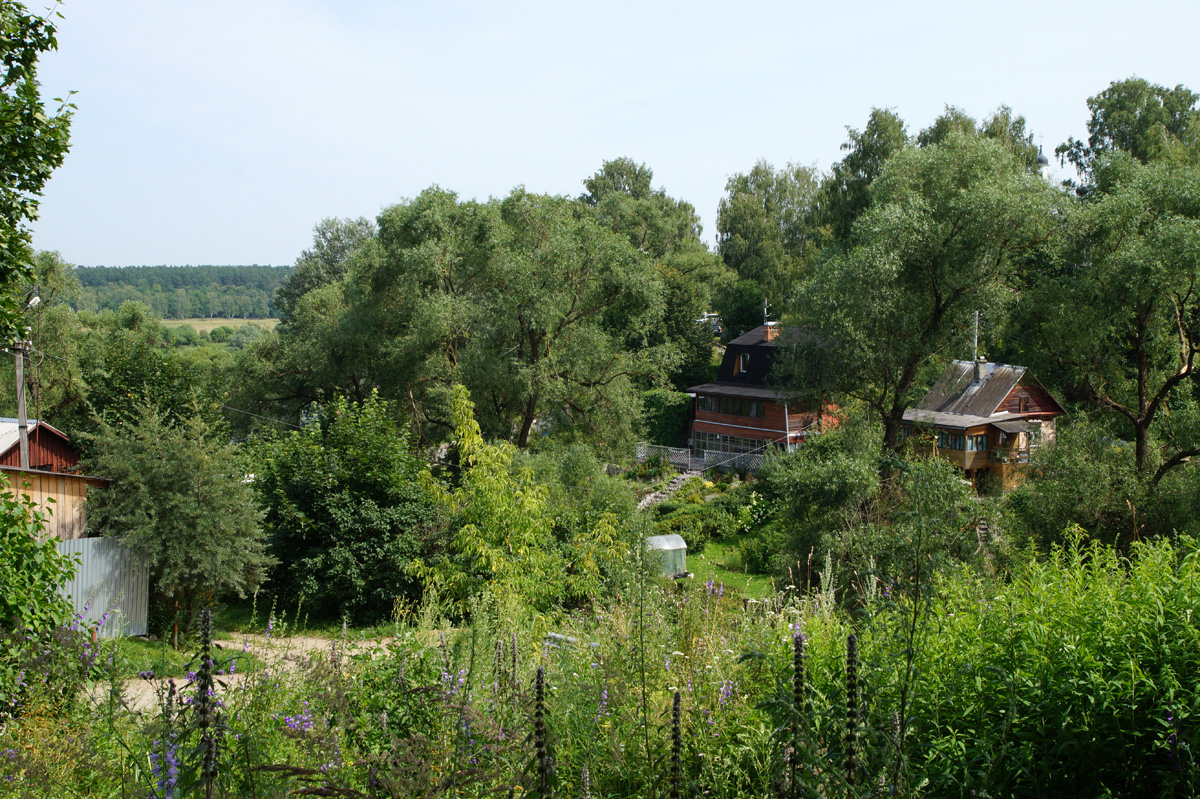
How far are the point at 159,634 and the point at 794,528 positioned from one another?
42.1 feet

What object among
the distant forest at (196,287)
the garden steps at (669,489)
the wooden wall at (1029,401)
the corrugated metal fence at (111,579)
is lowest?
the garden steps at (669,489)

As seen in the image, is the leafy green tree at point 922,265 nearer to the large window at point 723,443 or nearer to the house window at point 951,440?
the house window at point 951,440

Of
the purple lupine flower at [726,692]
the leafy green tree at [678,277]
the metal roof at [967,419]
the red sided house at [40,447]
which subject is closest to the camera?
the purple lupine flower at [726,692]

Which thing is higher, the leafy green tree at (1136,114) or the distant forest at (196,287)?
the distant forest at (196,287)

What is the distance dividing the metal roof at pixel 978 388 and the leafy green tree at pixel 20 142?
94.1 feet

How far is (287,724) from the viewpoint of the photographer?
11.5 feet

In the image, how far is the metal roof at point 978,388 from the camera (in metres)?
29.8

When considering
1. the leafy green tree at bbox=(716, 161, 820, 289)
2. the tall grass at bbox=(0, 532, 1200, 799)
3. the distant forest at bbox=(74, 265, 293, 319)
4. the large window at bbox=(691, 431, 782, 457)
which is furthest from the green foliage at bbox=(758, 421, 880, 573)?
the distant forest at bbox=(74, 265, 293, 319)

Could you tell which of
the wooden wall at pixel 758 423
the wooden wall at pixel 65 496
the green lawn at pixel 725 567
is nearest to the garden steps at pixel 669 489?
the wooden wall at pixel 758 423

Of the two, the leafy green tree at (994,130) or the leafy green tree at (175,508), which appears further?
the leafy green tree at (994,130)

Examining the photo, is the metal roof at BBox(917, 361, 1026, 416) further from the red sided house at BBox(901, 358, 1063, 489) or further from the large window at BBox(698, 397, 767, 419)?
the large window at BBox(698, 397, 767, 419)

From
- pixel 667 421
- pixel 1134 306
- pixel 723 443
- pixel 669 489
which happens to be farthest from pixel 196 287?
pixel 1134 306

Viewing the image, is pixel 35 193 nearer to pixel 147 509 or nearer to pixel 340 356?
pixel 147 509

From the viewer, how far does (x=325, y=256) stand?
54.8 meters
